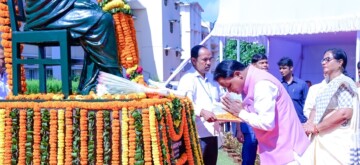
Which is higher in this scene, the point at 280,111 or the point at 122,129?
the point at 280,111

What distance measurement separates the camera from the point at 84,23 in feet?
11.8

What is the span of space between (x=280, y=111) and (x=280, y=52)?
6.93m

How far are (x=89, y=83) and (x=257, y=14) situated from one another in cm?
467

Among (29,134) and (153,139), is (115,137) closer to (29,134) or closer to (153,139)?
(153,139)

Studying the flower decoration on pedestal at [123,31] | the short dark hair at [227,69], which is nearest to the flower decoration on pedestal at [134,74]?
the flower decoration on pedestal at [123,31]

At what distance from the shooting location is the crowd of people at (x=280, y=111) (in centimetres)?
283

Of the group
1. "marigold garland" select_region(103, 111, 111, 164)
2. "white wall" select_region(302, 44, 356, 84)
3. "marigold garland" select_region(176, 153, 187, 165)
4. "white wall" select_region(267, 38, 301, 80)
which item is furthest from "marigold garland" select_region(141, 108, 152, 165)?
"white wall" select_region(302, 44, 356, 84)

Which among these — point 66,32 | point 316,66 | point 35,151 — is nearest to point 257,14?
point 316,66

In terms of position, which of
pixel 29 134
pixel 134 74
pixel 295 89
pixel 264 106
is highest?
pixel 134 74

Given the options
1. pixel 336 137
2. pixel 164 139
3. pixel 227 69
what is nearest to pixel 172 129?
pixel 164 139

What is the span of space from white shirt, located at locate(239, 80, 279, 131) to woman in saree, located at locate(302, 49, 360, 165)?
691mm

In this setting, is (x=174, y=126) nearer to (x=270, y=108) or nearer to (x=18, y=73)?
(x=270, y=108)

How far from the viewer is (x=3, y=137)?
3.15 meters

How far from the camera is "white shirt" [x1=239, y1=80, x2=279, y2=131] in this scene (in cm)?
274
